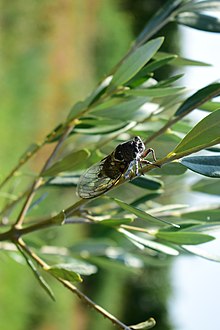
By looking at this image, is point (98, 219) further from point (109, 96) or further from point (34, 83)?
point (34, 83)

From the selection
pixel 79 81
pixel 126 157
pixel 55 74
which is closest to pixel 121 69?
pixel 126 157

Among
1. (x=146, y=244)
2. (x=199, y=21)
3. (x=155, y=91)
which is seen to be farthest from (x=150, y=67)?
(x=146, y=244)

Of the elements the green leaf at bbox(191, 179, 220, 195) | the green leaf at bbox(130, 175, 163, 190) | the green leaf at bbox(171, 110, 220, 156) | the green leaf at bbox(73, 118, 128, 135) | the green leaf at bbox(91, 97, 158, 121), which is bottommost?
the green leaf at bbox(191, 179, 220, 195)

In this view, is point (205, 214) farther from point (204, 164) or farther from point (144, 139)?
point (204, 164)

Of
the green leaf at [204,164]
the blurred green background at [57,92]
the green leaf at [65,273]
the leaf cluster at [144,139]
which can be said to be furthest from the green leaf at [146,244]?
the blurred green background at [57,92]

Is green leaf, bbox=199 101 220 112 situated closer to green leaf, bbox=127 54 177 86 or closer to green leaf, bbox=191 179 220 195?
green leaf, bbox=127 54 177 86

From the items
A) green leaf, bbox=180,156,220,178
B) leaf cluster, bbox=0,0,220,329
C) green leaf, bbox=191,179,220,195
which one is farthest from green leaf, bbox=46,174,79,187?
green leaf, bbox=180,156,220,178

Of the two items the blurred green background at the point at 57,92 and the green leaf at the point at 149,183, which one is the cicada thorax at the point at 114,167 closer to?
the green leaf at the point at 149,183
